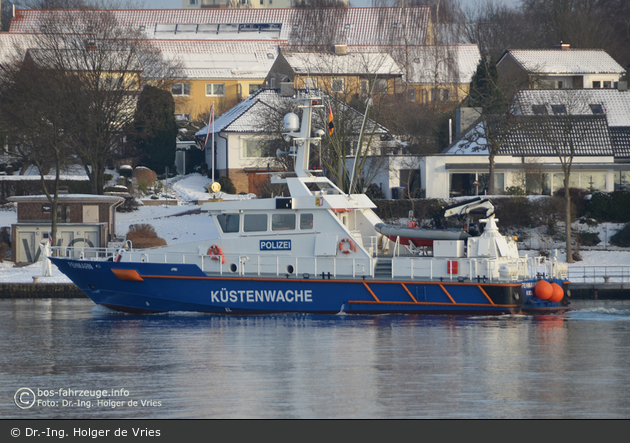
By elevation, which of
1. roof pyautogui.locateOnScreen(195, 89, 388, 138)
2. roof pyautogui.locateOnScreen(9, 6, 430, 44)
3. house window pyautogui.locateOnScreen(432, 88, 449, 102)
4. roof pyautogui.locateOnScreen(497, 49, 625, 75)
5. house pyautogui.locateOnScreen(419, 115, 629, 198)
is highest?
roof pyautogui.locateOnScreen(9, 6, 430, 44)

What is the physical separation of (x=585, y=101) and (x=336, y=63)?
1626 centimetres

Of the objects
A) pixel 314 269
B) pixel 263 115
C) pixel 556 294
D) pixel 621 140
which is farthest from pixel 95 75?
pixel 556 294

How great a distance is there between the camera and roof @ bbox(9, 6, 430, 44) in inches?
2803

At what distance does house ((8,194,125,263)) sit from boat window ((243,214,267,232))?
39.3 feet

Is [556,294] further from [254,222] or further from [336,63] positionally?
[336,63]

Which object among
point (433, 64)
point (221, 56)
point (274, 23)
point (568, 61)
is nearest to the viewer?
point (568, 61)

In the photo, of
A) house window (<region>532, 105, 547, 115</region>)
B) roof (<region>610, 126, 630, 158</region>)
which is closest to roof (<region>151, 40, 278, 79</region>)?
house window (<region>532, 105, 547, 115</region>)

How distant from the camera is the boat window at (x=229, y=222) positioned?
24656 millimetres

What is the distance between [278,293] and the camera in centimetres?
2364

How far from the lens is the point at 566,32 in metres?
69.8

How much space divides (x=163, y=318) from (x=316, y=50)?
41.5m

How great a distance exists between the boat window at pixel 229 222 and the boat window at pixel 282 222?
1118 millimetres

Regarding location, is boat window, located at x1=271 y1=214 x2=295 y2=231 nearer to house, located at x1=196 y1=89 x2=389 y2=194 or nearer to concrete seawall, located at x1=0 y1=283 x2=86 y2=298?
concrete seawall, located at x1=0 y1=283 x2=86 y2=298

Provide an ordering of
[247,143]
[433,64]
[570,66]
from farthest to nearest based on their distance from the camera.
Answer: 1. [433,64]
2. [570,66]
3. [247,143]
